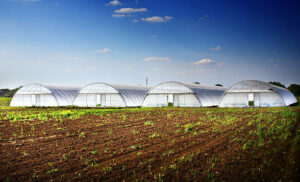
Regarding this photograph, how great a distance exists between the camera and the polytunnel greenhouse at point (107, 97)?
32000 millimetres

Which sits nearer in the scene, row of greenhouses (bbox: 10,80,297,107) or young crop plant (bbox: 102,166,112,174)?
young crop plant (bbox: 102,166,112,174)

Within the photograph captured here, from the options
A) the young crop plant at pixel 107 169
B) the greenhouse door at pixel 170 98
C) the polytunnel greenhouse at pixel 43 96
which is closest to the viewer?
the young crop plant at pixel 107 169

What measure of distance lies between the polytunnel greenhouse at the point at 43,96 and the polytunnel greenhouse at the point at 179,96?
1050cm

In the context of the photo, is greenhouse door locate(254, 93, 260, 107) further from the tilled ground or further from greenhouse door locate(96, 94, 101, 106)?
the tilled ground

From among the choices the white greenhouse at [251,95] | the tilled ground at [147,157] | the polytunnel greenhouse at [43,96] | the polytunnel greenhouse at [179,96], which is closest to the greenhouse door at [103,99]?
the polytunnel greenhouse at [43,96]

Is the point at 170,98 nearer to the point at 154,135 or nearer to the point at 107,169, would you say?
the point at 154,135

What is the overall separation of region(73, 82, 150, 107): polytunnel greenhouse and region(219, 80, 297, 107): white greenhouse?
411 inches

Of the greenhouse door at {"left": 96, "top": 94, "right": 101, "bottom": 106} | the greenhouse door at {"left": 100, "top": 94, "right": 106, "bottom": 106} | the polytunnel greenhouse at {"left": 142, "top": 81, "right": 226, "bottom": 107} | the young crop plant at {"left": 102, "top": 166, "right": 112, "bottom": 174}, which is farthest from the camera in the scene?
the greenhouse door at {"left": 96, "top": 94, "right": 101, "bottom": 106}

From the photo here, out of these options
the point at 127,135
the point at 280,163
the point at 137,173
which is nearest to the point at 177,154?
the point at 137,173

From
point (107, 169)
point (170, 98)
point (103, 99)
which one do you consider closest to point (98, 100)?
point (103, 99)

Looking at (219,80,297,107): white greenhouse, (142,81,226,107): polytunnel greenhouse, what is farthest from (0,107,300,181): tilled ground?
(219,80,297,107): white greenhouse

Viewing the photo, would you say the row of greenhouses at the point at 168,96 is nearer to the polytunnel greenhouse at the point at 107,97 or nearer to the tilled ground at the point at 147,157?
the polytunnel greenhouse at the point at 107,97

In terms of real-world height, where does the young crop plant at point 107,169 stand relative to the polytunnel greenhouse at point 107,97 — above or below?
below

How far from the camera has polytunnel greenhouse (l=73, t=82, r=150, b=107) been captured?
105ft
